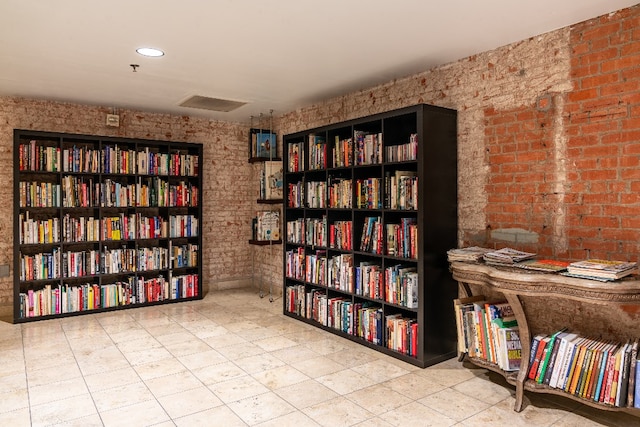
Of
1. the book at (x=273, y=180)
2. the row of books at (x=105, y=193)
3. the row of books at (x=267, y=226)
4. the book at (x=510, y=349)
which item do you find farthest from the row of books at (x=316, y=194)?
the book at (x=510, y=349)

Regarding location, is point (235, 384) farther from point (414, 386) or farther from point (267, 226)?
point (267, 226)

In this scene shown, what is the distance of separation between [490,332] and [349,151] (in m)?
2.16

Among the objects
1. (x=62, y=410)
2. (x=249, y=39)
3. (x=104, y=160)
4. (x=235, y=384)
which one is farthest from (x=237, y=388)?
(x=104, y=160)

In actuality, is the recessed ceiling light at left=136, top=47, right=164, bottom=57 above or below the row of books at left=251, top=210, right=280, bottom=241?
above

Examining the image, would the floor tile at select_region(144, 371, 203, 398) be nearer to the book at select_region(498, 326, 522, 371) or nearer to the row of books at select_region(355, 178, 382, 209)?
the row of books at select_region(355, 178, 382, 209)

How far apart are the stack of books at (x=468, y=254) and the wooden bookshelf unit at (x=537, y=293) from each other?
6 centimetres

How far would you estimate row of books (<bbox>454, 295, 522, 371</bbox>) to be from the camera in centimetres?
317

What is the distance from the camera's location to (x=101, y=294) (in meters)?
5.54

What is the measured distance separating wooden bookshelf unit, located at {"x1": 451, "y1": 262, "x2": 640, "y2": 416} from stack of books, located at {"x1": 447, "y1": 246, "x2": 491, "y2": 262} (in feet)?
0.20

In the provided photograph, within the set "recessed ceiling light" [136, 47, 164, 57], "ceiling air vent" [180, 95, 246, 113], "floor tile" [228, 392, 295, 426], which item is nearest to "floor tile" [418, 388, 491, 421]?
"floor tile" [228, 392, 295, 426]

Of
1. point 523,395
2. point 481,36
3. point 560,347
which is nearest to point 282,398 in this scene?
point 523,395

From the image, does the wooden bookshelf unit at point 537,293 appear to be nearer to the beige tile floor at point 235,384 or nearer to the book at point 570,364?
the book at point 570,364

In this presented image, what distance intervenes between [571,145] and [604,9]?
919 mm

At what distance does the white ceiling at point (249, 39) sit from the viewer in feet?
9.66
